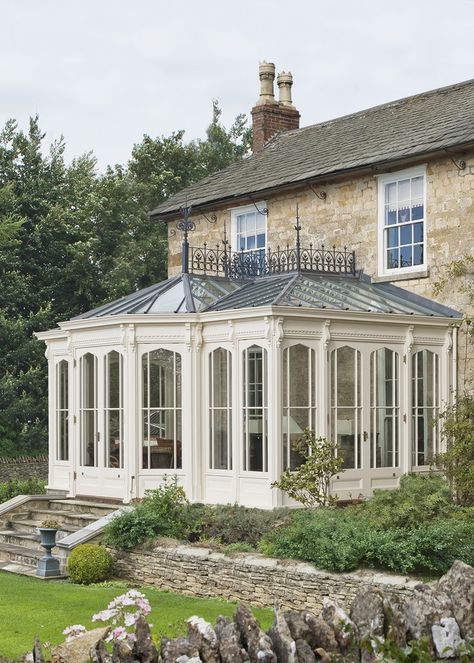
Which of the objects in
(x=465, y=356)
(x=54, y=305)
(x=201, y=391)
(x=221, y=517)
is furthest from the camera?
(x=54, y=305)

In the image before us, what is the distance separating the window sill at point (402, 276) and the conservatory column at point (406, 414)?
2170 mm

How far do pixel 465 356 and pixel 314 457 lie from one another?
4.10 metres

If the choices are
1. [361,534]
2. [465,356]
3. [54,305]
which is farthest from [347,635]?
[54,305]

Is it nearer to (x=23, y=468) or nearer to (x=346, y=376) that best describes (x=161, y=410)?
(x=346, y=376)

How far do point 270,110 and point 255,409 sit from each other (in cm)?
1376

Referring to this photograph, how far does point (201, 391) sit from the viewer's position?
1714 centimetres

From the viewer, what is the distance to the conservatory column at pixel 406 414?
17.5 meters

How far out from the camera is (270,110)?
28031 millimetres

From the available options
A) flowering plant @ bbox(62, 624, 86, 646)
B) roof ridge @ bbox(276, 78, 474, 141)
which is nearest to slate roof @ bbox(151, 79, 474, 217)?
roof ridge @ bbox(276, 78, 474, 141)

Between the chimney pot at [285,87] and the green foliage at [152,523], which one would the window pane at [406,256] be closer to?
the green foliage at [152,523]

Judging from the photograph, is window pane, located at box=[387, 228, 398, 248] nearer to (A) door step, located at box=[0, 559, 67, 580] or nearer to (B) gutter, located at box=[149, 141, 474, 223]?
(B) gutter, located at box=[149, 141, 474, 223]

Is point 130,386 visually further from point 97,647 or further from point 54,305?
point 54,305


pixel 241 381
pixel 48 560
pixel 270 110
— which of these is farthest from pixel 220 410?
pixel 270 110

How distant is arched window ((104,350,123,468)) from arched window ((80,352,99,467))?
398mm
